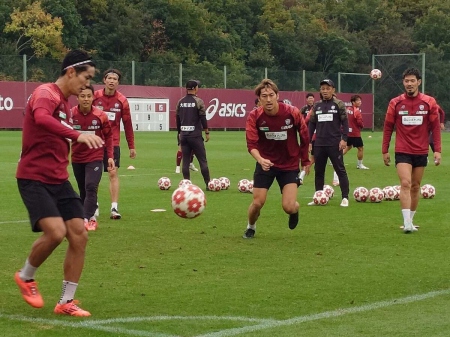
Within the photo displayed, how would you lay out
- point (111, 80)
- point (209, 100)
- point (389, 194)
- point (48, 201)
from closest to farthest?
1. point (48, 201)
2. point (111, 80)
3. point (389, 194)
4. point (209, 100)

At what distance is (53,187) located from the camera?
25.1ft

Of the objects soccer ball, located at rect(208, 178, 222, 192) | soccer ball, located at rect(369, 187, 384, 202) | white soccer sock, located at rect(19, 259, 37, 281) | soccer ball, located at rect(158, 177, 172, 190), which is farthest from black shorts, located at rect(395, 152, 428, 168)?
soccer ball, located at rect(158, 177, 172, 190)

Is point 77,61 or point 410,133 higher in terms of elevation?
point 77,61

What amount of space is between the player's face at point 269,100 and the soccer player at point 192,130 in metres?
7.63

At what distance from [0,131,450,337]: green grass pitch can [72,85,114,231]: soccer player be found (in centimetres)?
46

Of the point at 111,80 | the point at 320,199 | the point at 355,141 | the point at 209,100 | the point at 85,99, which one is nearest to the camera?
the point at 85,99

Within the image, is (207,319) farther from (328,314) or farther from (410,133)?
(410,133)

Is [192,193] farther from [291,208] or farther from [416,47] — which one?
[416,47]

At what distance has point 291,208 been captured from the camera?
39.6 feet

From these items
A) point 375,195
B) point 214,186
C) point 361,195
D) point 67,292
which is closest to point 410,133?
point 375,195

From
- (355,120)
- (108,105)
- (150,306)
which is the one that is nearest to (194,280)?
(150,306)

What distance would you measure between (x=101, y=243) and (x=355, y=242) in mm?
3158

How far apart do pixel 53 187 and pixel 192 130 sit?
1166cm

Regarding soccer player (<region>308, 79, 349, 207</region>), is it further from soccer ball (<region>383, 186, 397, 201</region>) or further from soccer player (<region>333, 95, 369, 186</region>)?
soccer player (<region>333, 95, 369, 186</region>)
